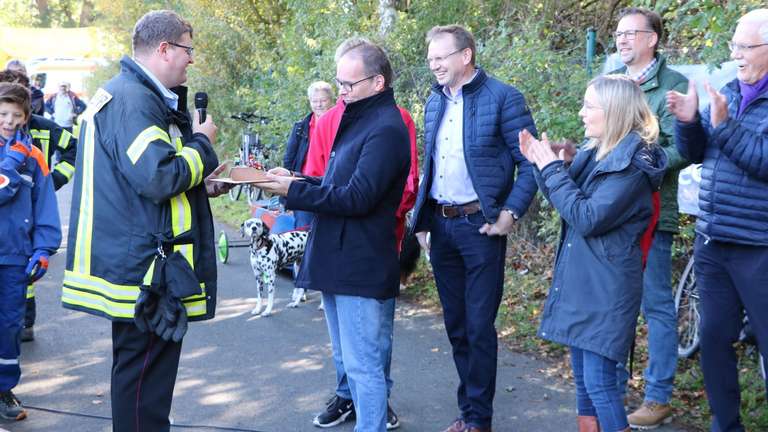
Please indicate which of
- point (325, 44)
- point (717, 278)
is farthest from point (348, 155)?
point (325, 44)

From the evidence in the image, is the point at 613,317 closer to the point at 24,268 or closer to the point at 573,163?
the point at 573,163

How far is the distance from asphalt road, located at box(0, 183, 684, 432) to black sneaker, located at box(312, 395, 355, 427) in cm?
7

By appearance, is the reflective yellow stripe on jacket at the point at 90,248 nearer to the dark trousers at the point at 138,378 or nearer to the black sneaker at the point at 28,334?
the dark trousers at the point at 138,378

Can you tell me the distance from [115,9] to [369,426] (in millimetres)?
26140

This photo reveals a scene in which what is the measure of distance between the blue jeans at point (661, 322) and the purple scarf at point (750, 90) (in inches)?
43.0

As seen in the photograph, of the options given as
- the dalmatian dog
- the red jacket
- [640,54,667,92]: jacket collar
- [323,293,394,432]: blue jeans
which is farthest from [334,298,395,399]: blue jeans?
the dalmatian dog

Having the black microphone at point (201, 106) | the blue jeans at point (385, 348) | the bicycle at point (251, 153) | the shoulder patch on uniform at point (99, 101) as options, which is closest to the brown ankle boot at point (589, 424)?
the blue jeans at point (385, 348)

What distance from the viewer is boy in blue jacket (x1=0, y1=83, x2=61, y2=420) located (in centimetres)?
542

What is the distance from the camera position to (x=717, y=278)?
14.5 ft

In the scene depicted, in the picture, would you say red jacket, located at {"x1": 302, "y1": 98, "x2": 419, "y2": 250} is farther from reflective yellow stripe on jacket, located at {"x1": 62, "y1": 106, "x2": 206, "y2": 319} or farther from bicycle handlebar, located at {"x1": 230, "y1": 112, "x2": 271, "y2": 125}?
bicycle handlebar, located at {"x1": 230, "y1": 112, "x2": 271, "y2": 125}

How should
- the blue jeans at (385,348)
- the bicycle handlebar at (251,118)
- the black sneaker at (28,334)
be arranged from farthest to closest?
the bicycle handlebar at (251,118) → the black sneaker at (28,334) → the blue jeans at (385,348)

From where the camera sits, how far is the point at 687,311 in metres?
6.59

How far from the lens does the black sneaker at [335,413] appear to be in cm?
534

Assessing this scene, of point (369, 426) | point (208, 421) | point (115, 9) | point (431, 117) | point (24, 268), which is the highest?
point (115, 9)
